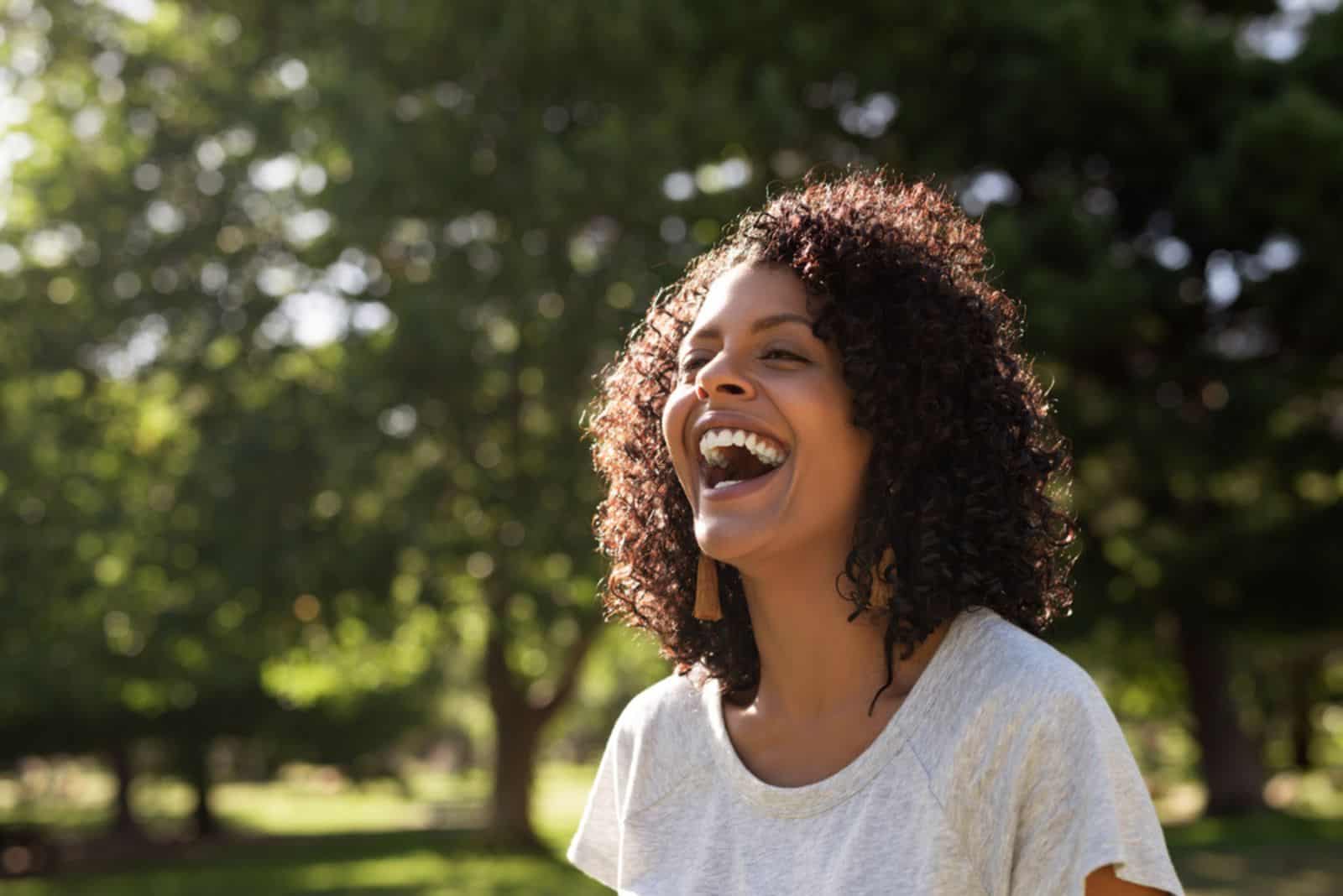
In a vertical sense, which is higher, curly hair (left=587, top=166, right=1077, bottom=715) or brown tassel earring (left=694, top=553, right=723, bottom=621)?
curly hair (left=587, top=166, right=1077, bottom=715)

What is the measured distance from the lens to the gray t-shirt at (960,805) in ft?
6.15

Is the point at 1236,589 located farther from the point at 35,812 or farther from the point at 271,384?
the point at 35,812

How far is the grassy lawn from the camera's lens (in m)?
13.9

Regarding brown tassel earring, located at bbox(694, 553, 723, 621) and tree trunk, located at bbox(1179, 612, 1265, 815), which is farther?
tree trunk, located at bbox(1179, 612, 1265, 815)

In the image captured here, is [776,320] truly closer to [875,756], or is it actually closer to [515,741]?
[875,756]

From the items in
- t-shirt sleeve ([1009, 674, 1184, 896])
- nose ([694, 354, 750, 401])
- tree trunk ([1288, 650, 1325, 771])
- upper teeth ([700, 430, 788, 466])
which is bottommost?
tree trunk ([1288, 650, 1325, 771])

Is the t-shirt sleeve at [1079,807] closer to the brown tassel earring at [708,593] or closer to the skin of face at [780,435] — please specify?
the skin of face at [780,435]

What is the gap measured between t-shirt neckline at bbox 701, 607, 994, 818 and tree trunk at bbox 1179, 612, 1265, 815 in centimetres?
1850

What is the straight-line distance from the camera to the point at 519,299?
14.3 m

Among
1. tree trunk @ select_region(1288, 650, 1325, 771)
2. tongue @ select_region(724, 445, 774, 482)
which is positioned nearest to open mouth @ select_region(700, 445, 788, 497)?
tongue @ select_region(724, 445, 774, 482)

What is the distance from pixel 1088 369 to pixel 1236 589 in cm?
324

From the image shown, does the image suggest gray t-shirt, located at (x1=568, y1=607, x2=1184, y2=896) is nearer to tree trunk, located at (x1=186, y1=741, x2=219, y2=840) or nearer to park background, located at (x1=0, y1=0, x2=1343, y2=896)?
park background, located at (x1=0, y1=0, x2=1343, y2=896)

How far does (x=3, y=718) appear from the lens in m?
28.0

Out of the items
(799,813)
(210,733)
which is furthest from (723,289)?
(210,733)
